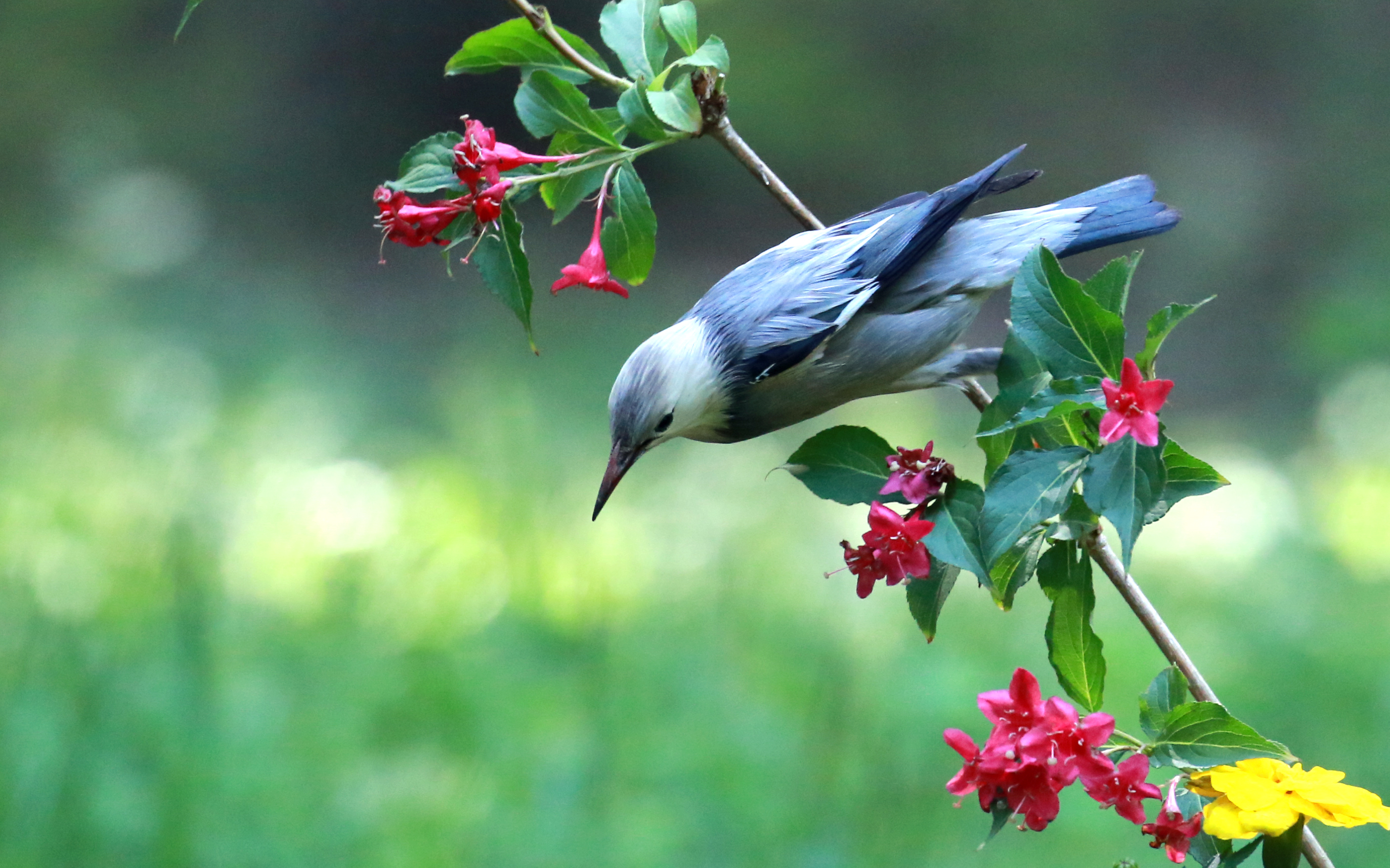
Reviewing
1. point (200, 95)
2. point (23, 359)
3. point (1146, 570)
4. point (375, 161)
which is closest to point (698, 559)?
point (1146, 570)

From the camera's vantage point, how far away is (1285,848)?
0.77 m

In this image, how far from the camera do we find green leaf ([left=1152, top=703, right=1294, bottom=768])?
2.59 ft

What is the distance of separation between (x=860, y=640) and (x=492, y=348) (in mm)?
2172

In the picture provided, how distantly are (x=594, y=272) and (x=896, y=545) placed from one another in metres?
0.39

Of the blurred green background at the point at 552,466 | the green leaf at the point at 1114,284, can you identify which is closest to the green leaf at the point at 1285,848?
the green leaf at the point at 1114,284

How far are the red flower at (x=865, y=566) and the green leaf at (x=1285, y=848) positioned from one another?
0.29 metres

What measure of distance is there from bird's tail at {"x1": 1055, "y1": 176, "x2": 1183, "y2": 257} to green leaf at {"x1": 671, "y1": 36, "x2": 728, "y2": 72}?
43cm

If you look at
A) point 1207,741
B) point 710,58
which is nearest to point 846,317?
point 710,58

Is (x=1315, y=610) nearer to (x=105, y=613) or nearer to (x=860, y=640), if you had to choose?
(x=860, y=640)

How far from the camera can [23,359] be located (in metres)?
4.08

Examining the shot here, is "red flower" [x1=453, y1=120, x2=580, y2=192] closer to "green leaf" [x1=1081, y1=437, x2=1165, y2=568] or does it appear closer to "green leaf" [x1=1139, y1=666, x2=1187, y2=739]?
"green leaf" [x1=1081, y1=437, x2=1165, y2=568]

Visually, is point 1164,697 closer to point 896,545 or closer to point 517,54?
point 896,545

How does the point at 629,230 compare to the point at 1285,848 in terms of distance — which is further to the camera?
the point at 629,230

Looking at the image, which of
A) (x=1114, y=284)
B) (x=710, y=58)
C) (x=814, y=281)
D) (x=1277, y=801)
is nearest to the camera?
(x=1277, y=801)
